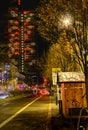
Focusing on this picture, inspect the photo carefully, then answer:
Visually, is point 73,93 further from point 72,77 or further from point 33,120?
point 33,120

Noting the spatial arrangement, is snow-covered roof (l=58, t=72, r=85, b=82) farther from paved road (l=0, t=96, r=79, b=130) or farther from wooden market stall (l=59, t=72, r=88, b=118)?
paved road (l=0, t=96, r=79, b=130)

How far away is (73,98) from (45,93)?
69611mm

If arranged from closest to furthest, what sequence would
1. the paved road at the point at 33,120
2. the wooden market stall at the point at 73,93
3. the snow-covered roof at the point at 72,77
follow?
the paved road at the point at 33,120 < the wooden market stall at the point at 73,93 < the snow-covered roof at the point at 72,77

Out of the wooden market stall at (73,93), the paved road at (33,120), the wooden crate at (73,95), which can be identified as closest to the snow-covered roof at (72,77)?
the wooden market stall at (73,93)

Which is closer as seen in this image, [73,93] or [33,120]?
[73,93]

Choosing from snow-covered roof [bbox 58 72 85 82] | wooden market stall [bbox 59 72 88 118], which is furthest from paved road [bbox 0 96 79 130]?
snow-covered roof [bbox 58 72 85 82]

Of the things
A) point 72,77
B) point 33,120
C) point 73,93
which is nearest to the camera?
point 73,93

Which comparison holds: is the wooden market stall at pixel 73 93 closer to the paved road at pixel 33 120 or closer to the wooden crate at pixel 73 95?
the wooden crate at pixel 73 95

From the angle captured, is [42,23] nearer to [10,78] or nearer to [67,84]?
[67,84]

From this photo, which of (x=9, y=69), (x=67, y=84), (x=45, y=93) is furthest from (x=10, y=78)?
(x=67, y=84)

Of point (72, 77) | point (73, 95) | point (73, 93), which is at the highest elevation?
point (72, 77)

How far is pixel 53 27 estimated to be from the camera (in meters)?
20.4

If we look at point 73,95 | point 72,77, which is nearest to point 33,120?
point 73,95

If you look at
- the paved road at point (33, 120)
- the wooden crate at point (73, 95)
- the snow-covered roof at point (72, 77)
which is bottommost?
the paved road at point (33, 120)
